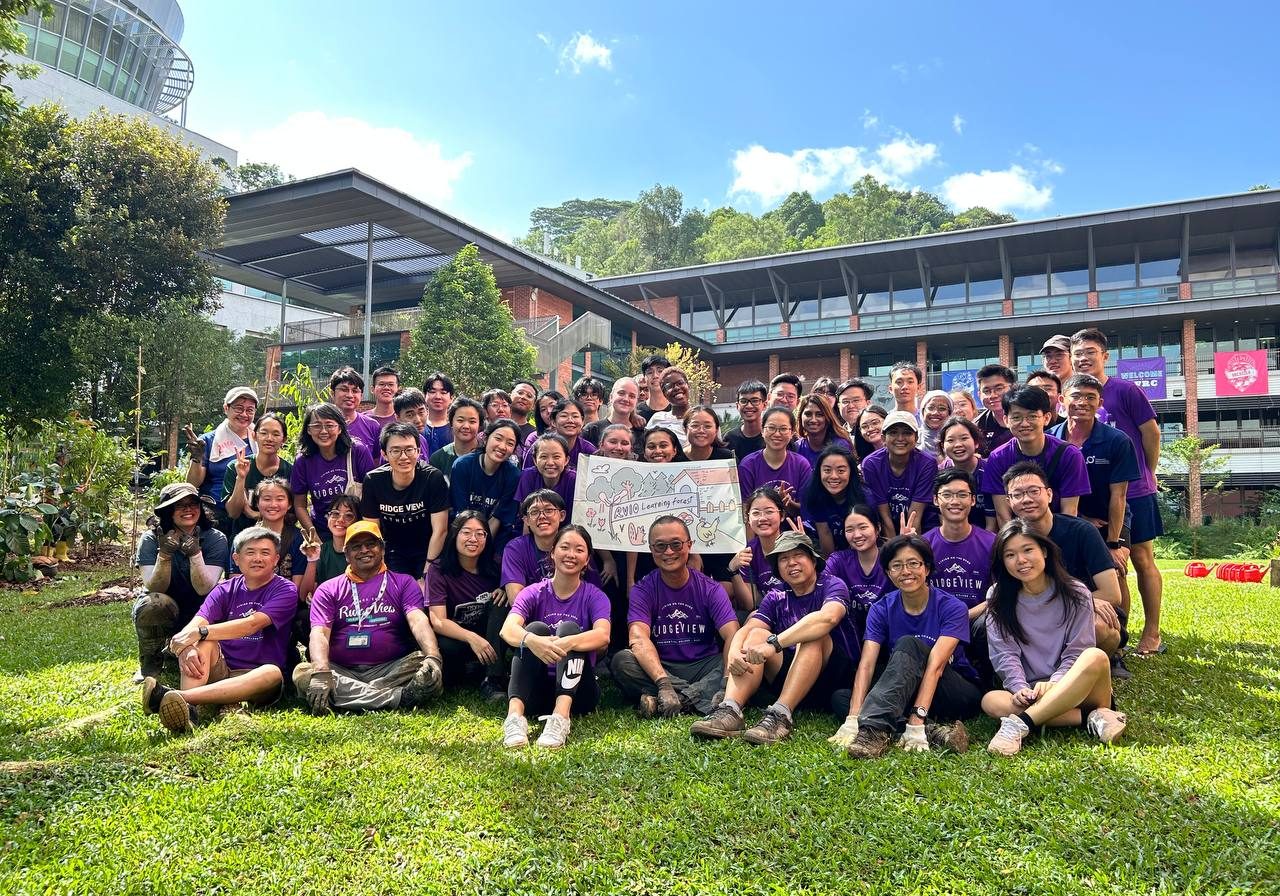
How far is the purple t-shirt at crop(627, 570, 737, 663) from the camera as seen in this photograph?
5.12 m

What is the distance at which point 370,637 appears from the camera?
17.1ft

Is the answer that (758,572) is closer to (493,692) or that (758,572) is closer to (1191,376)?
(493,692)

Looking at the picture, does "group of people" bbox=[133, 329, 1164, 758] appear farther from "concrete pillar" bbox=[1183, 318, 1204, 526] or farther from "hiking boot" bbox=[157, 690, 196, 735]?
"concrete pillar" bbox=[1183, 318, 1204, 526]

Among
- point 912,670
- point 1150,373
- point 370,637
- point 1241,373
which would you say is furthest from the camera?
point 1150,373

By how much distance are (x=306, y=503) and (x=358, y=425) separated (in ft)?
3.30

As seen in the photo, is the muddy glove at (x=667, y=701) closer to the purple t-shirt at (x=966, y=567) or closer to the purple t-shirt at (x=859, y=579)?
the purple t-shirt at (x=859, y=579)

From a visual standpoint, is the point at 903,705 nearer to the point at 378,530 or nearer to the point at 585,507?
the point at 585,507

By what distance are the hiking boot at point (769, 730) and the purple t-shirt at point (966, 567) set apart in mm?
1264

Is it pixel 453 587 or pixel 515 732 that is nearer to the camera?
pixel 515 732

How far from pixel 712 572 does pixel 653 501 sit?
0.65 meters

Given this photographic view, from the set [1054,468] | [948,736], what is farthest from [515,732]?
[1054,468]

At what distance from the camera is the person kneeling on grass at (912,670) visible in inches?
165

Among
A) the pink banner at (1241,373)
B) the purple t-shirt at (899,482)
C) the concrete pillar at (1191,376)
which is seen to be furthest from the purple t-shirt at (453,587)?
the pink banner at (1241,373)

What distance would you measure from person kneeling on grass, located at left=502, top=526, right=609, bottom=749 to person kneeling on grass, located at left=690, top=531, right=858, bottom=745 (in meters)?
0.79
